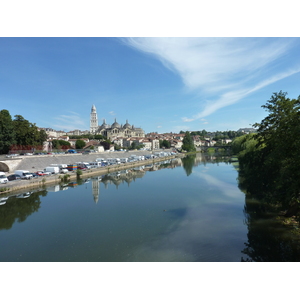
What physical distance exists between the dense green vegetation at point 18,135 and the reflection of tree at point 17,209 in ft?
43.7

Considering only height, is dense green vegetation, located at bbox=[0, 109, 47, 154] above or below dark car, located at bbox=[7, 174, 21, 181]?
above

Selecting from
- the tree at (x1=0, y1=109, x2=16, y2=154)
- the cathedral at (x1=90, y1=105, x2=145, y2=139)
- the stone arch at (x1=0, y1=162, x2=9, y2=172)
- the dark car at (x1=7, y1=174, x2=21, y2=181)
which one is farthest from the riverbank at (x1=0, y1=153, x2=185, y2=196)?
the cathedral at (x1=90, y1=105, x2=145, y2=139)

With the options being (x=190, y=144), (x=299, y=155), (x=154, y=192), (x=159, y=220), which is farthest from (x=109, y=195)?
(x=190, y=144)

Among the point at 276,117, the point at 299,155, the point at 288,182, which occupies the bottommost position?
the point at 288,182

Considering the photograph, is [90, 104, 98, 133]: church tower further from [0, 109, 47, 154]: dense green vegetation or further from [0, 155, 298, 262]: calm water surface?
[0, 155, 298, 262]: calm water surface

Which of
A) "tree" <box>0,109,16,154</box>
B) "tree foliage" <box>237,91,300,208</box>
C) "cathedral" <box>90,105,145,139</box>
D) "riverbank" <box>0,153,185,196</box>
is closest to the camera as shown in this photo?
"tree foliage" <box>237,91,300,208</box>

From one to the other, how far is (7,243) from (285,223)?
10716 millimetres

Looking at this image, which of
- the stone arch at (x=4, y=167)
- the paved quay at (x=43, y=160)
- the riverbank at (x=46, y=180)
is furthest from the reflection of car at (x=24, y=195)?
the stone arch at (x=4, y=167)

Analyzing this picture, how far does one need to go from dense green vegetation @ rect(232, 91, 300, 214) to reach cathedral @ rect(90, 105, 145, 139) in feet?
255

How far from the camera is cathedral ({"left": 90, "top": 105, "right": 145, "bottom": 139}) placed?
89.8 meters

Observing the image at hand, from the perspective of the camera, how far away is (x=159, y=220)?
9.73 m

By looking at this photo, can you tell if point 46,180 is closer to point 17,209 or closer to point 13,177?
point 13,177

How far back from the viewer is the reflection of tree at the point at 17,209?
10461 millimetres
